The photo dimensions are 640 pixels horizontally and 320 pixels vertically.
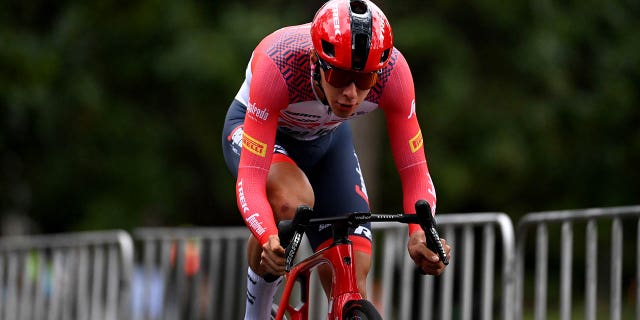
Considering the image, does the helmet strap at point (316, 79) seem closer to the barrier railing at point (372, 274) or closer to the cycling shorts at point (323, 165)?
the cycling shorts at point (323, 165)

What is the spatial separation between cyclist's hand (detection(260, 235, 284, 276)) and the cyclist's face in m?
0.65

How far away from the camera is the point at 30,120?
16.4 metres

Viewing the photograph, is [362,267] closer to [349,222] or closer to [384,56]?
[349,222]

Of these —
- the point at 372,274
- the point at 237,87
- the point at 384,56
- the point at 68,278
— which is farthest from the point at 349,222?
the point at 237,87

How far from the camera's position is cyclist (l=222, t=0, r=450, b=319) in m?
4.96

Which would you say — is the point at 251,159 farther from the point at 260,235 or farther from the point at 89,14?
the point at 89,14

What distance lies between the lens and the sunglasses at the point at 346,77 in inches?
195

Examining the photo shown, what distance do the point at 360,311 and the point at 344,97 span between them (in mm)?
935

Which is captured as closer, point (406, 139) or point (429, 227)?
point (429, 227)

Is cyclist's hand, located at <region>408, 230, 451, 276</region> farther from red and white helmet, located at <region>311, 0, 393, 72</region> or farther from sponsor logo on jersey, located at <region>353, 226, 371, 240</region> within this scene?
red and white helmet, located at <region>311, 0, 393, 72</region>

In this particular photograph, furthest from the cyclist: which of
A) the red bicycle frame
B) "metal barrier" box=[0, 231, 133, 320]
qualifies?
"metal barrier" box=[0, 231, 133, 320]

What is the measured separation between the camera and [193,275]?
32.4 ft

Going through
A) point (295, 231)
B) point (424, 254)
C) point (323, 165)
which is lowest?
point (424, 254)

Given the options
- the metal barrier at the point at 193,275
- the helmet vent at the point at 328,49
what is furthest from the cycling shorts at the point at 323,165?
the metal barrier at the point at 193,275
